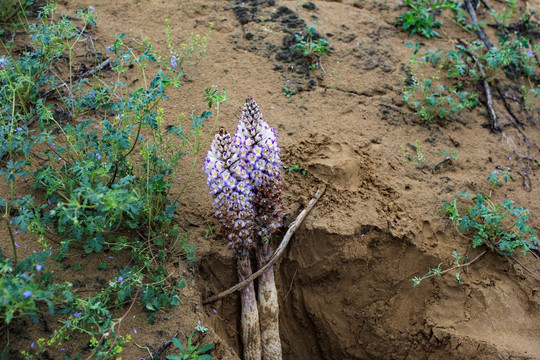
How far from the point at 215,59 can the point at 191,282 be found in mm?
2218

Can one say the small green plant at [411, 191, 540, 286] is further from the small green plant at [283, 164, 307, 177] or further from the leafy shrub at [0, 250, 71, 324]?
the leafy shrub at [0, 250, 71, 324]

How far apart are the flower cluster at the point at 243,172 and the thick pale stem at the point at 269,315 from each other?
18.2 inches

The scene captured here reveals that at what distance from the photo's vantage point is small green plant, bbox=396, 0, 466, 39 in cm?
489

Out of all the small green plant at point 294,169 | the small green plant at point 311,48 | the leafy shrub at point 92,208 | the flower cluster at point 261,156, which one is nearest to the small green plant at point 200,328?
the leafy shrub at point 92,208

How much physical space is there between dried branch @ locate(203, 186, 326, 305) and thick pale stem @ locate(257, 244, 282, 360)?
0.19 feet

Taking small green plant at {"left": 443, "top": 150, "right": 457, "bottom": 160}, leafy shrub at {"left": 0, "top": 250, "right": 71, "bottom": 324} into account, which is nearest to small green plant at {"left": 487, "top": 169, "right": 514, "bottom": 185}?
small green plant at {"left": 443, "top": 150, "right": 457, "bottom": 160}

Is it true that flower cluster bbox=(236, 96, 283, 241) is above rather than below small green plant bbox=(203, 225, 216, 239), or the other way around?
above

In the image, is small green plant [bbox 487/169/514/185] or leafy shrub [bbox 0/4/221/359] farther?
small green plant [bbox 487/169/514/185]

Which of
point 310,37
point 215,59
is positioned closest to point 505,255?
point 310,37

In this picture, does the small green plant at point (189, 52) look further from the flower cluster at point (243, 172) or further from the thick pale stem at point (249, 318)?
the thick pale stem at point (249, 318)

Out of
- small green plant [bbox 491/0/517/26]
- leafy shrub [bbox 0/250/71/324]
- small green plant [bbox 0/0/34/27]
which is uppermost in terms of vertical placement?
small green plant [bbox 0/0/34/27]

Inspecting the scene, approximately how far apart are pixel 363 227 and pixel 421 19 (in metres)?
2.64

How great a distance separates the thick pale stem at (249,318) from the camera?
3195 millimetres

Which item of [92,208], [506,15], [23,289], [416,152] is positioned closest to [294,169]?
[416,152]
